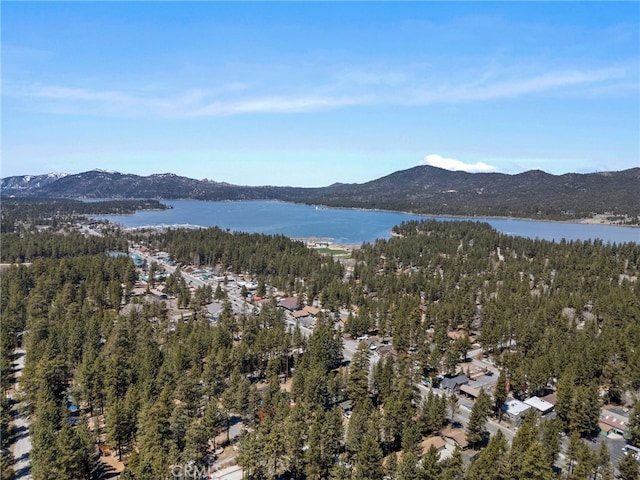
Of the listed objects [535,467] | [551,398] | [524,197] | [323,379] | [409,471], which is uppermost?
[524,197]

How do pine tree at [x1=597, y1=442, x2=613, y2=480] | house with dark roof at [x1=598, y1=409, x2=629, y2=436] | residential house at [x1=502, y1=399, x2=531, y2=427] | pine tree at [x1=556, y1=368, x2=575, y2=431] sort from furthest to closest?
residential house at [x1=502, y1=399, x2=531, y2=427], house with dark roof at [x1=598, y1=409, x2=629, y2=436], pine tree at [x1=556, y1=368, x2=575, y2=431], pine tree at [x1=597, y1=442, x2=613, y2=480]

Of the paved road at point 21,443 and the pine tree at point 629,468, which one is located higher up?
the pine tree at point 629,468

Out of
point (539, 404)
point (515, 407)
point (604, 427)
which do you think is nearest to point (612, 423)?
point (604, 427)

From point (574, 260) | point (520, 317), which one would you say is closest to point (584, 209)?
point (574, 260)

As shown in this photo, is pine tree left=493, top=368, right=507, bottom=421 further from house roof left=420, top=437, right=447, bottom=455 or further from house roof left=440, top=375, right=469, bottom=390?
house roof left=420, top=437, right=447, bottom=455

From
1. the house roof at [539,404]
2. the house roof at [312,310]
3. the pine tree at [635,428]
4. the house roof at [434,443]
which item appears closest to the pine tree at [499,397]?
the house roof at [539,404]

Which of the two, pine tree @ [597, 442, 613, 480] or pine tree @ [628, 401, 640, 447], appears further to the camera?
pine tree @ [628, 401, 640, 447]

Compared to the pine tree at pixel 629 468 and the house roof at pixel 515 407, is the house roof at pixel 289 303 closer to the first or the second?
the house roof at pixel 515 407

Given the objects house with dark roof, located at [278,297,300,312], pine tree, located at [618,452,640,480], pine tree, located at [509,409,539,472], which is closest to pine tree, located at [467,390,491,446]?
pine tree, located at [509,409,539,472]

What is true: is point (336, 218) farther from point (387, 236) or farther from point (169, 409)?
point (169, 409)

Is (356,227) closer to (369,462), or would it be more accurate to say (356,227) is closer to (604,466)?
(604,466)

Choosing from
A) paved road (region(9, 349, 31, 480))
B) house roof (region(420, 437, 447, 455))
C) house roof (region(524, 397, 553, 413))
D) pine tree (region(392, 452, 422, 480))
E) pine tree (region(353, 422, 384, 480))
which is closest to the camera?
pine tree (region(392, 452, 422, 480))
